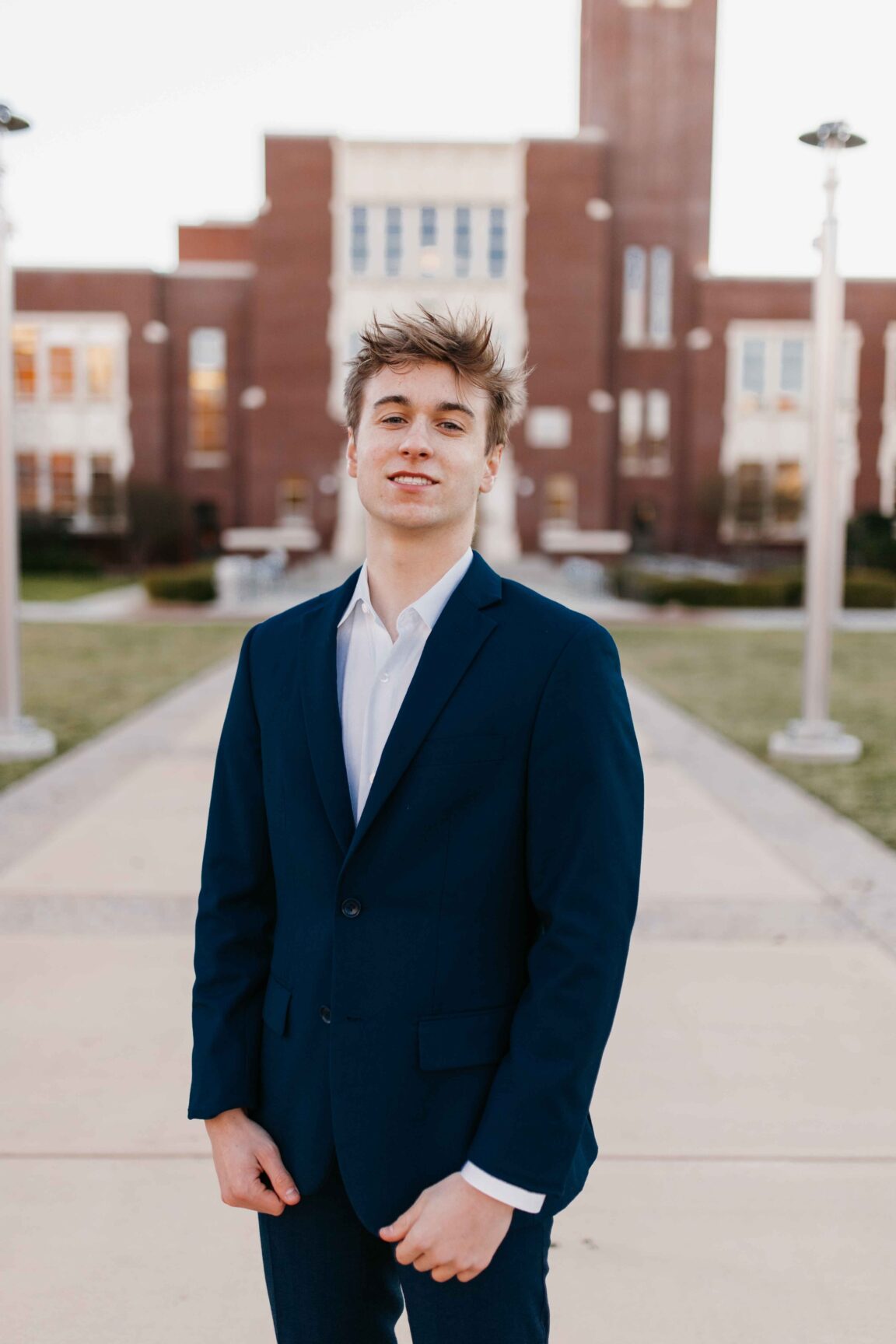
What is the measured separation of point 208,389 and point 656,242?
15.3 metres

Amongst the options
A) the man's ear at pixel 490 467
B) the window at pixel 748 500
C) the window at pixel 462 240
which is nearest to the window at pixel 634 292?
the window at pixel 462 240

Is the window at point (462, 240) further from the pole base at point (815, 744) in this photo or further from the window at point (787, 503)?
the pole base at point (815, 744)

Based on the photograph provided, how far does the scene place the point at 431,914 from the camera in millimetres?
1846

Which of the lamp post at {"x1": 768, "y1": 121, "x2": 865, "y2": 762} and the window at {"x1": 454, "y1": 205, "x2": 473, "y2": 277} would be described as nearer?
the lamp post at {"x1": 768, "y1": 121, "x2": 865, "y2": 762}

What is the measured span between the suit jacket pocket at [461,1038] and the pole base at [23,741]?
8.58 metres

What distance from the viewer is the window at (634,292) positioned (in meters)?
41.2

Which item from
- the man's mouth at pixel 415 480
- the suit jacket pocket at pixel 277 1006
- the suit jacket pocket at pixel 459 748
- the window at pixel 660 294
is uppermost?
the window at pixel 660 294

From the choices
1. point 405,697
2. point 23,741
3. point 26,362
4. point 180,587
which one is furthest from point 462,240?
point 405,697

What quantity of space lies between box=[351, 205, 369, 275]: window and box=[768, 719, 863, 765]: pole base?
3188cm

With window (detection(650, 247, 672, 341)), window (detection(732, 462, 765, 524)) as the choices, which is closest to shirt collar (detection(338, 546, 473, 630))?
window (detection(732, 462, 765, 524))

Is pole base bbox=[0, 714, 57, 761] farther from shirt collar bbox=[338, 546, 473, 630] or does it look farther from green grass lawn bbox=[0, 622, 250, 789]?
shirt collar bbox=[338, 546, 473, 630]

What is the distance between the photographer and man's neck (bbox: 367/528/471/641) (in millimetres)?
1966

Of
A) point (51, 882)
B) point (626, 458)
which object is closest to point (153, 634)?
point (51, 882)

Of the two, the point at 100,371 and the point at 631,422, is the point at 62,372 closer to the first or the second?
the point at 100,371
